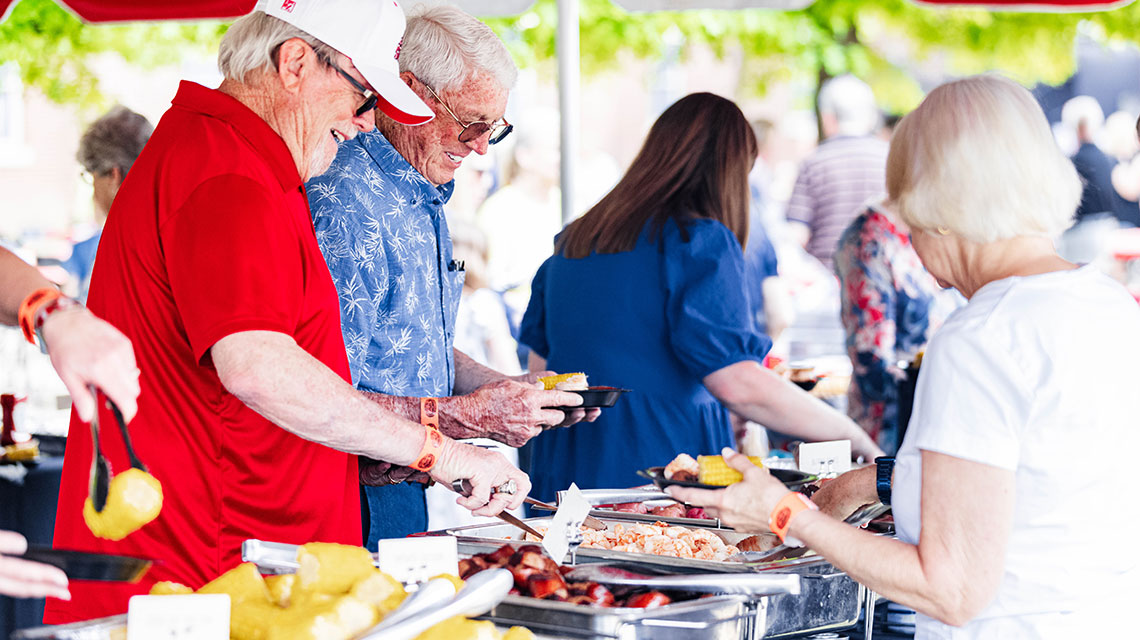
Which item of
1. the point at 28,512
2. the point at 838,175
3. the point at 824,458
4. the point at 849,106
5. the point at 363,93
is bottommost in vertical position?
the point at 28,512

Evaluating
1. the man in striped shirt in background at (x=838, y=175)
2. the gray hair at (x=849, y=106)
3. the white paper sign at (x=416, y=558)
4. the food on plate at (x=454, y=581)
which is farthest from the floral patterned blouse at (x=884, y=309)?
the food on plate at (x=454, y=581)

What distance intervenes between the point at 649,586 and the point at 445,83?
123cm

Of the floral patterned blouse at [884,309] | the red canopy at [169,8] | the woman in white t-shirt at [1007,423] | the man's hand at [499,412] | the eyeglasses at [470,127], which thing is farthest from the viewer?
the floral patterned blouse at [884,309]

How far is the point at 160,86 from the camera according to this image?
579 inches

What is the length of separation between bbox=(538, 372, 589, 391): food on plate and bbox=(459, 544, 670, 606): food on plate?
57 cm

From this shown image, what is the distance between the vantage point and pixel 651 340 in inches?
120

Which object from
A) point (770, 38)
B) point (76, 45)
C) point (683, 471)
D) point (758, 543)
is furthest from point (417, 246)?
point (76, 45)

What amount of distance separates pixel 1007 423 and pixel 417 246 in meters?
1.27

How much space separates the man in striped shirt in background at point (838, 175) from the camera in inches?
244

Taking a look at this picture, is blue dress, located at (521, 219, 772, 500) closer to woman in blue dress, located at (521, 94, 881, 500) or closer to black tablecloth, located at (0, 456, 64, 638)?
woman in blue dress, located at (521, 94, 881, 500)

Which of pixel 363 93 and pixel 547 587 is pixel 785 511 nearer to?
pixel 547 587

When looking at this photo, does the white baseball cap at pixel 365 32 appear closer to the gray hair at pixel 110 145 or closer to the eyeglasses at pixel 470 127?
the eyeglasses at pixel 470 127

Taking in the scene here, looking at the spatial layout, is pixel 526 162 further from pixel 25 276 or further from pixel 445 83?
pixel 25 276

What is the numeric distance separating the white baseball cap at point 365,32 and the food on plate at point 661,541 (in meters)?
0.79
